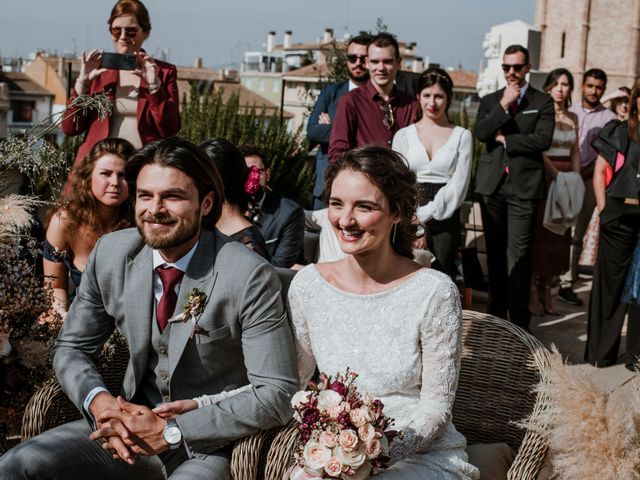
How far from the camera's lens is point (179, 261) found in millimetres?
3367

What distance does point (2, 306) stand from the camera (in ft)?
10.7

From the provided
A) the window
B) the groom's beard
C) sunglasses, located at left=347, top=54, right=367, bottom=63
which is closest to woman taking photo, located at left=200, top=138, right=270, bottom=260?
the groom's beard

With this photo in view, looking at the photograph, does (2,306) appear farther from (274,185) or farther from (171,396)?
(274,185)

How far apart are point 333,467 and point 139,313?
1024 millimetres

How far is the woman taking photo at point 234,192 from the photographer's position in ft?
14.5

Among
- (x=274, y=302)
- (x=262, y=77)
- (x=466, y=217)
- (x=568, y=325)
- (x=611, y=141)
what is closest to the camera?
(x=274, y=302)

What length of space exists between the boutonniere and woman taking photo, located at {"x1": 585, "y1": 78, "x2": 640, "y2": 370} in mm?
3875

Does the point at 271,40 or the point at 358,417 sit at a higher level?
the point at 271,40

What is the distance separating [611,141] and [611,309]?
121 cm

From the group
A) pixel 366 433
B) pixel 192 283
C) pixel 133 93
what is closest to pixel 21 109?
pixel 133 93

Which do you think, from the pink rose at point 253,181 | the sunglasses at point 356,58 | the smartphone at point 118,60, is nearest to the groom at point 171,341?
the pink rose at point 253,181

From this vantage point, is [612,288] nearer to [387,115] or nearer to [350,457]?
[387,115]

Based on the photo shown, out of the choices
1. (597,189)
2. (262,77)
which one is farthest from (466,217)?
(262,77)

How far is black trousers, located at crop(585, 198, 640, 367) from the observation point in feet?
21.0
